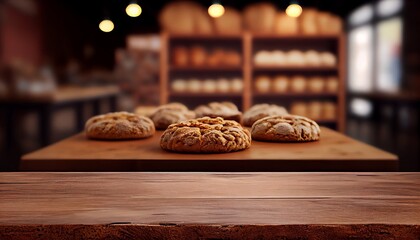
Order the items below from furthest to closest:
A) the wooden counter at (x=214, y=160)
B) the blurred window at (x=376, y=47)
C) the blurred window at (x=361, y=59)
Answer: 1. the blurred window at (x=361, y=59)
2. the blurred window at (x=376, y=47)
3. the wooden counter at (x=214, y=160)

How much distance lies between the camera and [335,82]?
241 inches

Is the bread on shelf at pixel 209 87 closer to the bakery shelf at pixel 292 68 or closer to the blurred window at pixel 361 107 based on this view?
the bakery shelf at pixel 292 68

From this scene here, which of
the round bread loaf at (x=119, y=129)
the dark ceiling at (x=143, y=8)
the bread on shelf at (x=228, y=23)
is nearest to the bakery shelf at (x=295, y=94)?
the bread on shelf at (x=228, y=23)

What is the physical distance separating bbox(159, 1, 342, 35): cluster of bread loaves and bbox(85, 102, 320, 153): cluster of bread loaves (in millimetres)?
3059

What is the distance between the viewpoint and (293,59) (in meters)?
6.04

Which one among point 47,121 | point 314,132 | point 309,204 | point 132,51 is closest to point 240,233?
point 309,204

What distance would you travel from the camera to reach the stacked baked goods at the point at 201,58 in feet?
19.6

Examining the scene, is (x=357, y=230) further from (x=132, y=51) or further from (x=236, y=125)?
(x=132, y=51)

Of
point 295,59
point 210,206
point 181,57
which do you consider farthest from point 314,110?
point 210,206

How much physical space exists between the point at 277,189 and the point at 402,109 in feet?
19.4

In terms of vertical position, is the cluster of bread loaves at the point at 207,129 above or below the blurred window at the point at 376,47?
below

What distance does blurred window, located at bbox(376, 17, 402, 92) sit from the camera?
730cm

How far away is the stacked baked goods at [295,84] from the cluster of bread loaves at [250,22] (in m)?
0.54

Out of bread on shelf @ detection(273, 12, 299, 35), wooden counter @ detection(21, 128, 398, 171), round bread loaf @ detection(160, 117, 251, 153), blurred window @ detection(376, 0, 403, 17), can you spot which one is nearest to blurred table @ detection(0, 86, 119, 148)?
bread on shelf @ detection(273, 12, 299, 35)
